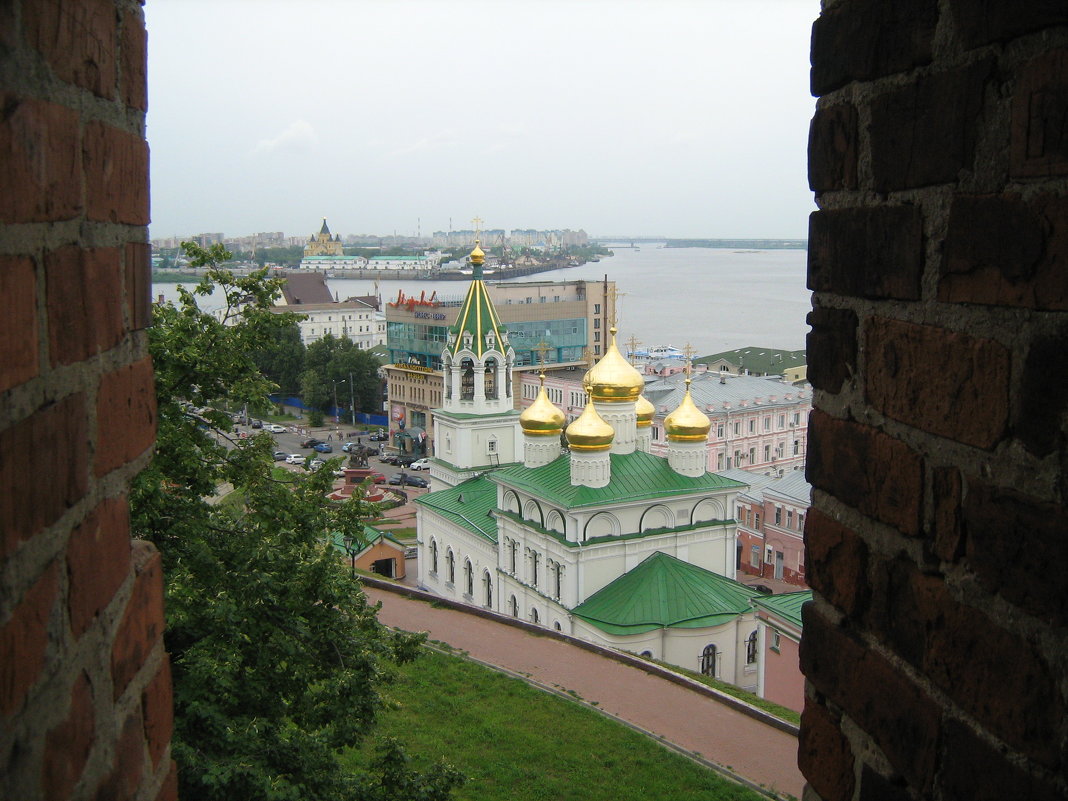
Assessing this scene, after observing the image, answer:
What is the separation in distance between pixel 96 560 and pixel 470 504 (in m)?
23.9

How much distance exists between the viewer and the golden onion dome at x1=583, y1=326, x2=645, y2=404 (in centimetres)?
2230

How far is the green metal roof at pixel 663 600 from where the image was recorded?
61.7 ft

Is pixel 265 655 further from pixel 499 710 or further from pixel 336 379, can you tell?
pixel 336 379

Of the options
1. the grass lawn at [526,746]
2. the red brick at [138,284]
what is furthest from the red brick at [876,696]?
the grass lawn at [526,746]

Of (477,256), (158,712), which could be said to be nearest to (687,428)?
(477,256)

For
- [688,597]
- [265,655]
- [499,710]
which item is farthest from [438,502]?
[265,655]

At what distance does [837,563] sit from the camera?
5.94ft

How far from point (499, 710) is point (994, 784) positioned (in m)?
13.6

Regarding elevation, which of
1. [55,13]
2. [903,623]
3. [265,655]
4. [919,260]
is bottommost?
[265,655]

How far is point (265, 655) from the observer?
7.80 m

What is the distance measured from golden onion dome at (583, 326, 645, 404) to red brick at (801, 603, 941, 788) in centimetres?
2034

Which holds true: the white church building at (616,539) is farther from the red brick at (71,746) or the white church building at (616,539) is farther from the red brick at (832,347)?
the red brick at (71,746)

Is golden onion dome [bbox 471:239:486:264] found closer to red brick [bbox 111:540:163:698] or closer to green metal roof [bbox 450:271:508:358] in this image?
green metal roof [bbox 450:271:508:358]

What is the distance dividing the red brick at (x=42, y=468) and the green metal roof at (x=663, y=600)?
1795cm
